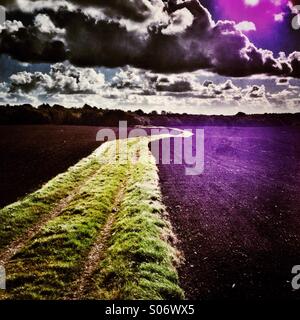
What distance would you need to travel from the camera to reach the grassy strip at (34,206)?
17228 mm

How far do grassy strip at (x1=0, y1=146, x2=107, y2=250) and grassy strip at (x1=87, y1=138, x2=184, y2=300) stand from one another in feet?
15.3

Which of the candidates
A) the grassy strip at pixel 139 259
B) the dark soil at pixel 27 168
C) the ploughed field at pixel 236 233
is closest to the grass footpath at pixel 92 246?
the grassy strip at pixel 139 259

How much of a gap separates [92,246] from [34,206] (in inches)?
261

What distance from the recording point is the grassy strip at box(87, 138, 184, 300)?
12.1 metres

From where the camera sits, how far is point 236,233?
16984 mm

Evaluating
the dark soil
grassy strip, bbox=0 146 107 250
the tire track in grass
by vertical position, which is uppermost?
the dark soil

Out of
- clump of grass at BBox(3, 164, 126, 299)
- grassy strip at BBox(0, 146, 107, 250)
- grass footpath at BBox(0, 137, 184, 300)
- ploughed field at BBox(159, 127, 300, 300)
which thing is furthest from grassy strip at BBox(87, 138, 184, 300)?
grassy strip at BBox(0, 146, 107, 250)

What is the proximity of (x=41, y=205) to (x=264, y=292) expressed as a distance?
46.4ft

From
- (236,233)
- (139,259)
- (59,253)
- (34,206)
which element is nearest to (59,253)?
(59,253)

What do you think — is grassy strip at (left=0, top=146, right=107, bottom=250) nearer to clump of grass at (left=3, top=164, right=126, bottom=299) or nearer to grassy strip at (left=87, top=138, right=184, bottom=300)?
clump of grass at (left=3, top=164, right=126, bottom=299)

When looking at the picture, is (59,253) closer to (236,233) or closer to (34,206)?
(34,206)

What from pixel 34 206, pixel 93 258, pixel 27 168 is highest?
pixel 27 168

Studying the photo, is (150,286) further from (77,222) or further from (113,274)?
(77,222)

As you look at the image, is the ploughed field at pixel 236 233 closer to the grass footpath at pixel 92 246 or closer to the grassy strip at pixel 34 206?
the grass footpath at pixel 92 246
